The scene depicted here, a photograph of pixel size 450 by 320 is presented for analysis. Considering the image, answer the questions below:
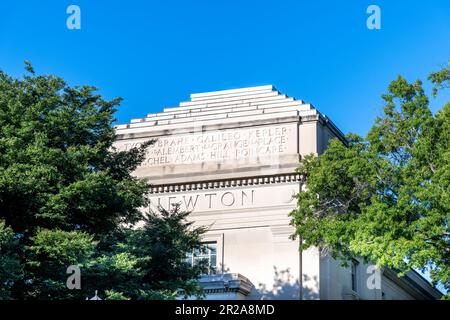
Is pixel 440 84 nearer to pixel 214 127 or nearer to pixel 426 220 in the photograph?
pixel 426 220

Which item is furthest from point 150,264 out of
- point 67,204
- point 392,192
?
point 392,192

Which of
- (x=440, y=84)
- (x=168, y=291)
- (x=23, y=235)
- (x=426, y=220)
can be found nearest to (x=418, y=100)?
(x=440, y=84)

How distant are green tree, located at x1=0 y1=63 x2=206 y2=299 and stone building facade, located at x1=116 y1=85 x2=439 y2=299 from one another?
1109 cm

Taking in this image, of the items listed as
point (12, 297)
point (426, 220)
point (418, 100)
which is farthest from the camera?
point (418, 100)

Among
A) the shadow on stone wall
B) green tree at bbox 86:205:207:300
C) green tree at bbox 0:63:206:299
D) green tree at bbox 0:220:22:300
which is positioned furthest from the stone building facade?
green tree at bbox 0:220:22:300

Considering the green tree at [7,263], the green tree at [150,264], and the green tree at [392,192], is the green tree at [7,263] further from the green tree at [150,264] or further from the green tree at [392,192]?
the green tree at [392,192]

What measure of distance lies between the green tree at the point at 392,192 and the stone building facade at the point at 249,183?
20.7 ft

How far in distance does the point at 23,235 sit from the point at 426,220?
1310cm

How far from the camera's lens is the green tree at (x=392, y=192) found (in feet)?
93.8

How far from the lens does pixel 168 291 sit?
2623 cm

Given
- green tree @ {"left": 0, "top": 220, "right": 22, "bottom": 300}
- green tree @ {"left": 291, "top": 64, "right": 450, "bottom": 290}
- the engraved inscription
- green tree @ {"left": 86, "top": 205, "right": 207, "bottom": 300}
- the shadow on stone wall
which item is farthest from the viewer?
the engraved inscription

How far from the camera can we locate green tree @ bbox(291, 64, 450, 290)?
93.8ft

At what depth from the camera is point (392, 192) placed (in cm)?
3109

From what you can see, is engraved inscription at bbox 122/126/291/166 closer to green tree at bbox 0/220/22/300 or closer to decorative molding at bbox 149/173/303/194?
decorative molding at bbox 149/173/303/194
